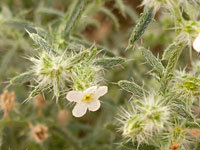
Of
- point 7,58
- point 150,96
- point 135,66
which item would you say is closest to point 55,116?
point 7,58

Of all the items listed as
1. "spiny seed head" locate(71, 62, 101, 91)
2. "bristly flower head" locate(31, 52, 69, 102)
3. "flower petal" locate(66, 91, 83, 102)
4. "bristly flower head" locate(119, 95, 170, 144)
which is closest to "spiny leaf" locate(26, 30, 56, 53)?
"bristly flower head" locate(31, 52, 69, 102)

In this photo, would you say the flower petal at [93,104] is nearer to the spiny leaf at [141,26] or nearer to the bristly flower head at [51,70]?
the bristly flower head at [51,70]

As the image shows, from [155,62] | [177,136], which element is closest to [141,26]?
[155,62]

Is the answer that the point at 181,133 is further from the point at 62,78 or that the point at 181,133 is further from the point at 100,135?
the point at 100,135

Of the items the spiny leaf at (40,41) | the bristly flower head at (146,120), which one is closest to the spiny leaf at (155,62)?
the bristly flower head at (146,120)

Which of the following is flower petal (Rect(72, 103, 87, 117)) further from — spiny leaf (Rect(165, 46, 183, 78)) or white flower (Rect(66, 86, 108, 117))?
spiny leaf (Rect(165, 46, 183, 78))
